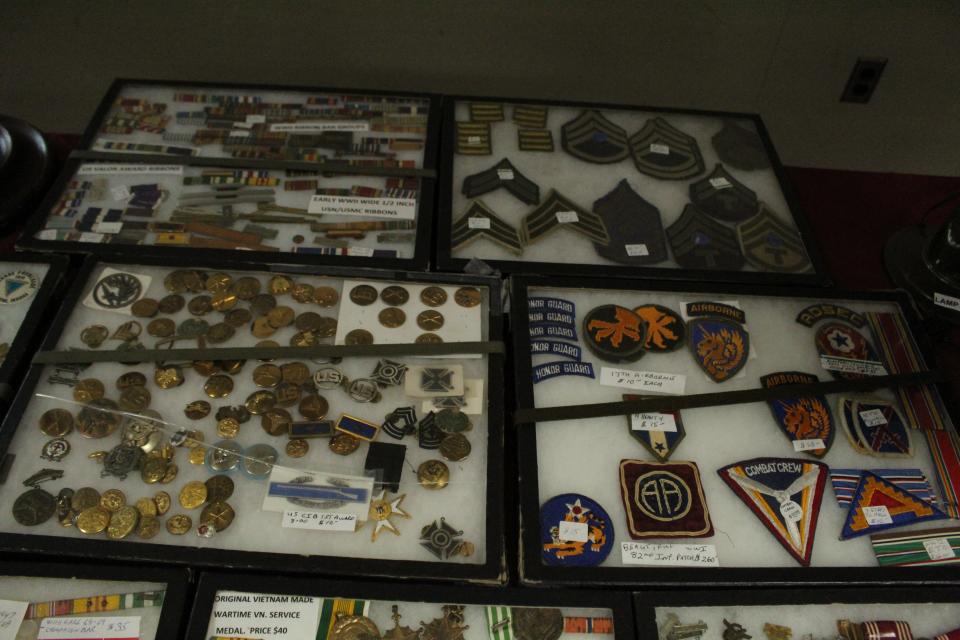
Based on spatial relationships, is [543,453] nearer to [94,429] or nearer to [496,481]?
[496,481]

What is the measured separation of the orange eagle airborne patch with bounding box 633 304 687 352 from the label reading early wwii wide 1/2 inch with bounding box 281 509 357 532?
1021mm

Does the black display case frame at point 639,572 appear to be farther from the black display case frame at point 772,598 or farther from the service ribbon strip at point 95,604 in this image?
the service ribbon strip at point 95,604

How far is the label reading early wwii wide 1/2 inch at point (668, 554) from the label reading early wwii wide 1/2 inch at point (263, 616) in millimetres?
783

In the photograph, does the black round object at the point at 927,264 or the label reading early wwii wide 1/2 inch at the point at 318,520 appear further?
the black round object at the point at 927,264

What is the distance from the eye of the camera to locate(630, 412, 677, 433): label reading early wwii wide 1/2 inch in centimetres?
183

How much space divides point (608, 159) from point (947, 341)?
139 centimetres

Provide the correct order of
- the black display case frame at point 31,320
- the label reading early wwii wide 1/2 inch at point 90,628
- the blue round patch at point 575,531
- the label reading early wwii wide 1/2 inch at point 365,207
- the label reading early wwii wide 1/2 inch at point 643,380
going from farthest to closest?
1. the label reading early wwii wide 1/2 inch at point 365,207
2. the label reading early wwii wide 1/2 inch at point 643,380
3. the black display case frame at point 31,320
4. the blue round patch at point 575,531
5. the label reading early wwii wide 1/2 inch at point 90,628

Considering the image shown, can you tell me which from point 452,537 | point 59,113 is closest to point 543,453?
point 452,537

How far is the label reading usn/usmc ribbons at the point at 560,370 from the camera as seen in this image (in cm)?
190

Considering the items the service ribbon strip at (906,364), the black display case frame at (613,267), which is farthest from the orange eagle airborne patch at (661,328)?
the service ribbon strip at (906,364)

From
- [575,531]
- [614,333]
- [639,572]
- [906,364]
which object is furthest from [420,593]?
[906,364]

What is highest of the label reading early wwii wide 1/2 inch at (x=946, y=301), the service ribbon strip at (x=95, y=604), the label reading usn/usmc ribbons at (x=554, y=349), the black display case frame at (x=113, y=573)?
the label reading early wwii wide 1/2 inch at (x=946, y=301)

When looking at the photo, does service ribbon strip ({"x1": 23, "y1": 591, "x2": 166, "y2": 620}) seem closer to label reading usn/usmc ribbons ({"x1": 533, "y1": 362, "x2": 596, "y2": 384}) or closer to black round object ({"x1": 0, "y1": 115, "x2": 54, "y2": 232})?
label reading usn/usmc ribbons ({"x1": 533, "y1": 362, "x2": 596, "y2": 384})

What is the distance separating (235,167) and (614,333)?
1530 millimetres
